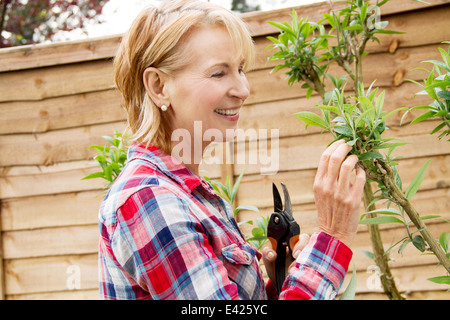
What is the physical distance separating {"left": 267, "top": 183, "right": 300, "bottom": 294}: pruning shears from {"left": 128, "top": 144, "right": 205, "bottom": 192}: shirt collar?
0.78 feet

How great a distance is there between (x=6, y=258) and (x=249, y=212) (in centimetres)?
162

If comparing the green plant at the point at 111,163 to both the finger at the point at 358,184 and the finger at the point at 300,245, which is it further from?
the finger at the point at 358,184

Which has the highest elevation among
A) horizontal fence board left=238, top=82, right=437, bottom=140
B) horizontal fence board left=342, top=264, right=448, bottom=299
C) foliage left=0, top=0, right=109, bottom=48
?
foliage left=0, top=0, right=109, bottom=48

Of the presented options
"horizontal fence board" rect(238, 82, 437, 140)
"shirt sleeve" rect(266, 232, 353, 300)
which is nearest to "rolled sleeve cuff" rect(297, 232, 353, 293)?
"shirt sleeve" rect(266, 232, 353, 300)

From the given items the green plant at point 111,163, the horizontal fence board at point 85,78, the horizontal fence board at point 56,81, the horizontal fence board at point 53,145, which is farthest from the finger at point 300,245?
the horizontal fence board at point 56,81

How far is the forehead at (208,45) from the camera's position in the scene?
104 centimetres

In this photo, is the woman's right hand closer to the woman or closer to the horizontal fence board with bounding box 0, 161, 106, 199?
the woman

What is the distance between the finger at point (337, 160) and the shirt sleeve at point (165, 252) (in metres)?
0.28

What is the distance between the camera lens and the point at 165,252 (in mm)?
824

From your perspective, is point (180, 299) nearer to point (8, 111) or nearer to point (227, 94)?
point (227, 94)

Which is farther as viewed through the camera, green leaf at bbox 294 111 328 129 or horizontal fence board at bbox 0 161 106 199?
horizontal fence board at bbox 0 161 106 199

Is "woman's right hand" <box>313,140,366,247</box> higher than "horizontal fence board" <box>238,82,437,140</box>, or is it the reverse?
"horizontal fence board" <box>238,82,437,140</box>

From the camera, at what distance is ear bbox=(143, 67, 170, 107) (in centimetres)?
108
